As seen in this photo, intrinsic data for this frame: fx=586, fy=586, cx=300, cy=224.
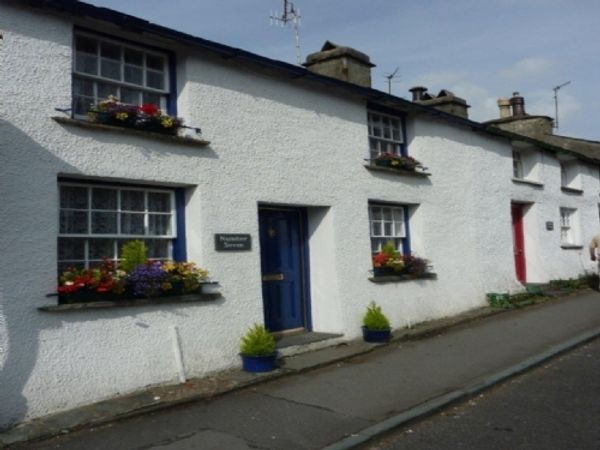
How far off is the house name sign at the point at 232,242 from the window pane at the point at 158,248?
2.13ft

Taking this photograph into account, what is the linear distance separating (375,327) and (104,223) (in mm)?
4643

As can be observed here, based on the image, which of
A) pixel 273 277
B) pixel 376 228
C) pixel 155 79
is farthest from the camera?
pixel 376 228

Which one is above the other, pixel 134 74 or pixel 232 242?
pixel 134 74

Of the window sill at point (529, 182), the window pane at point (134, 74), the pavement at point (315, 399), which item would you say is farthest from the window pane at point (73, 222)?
the window sill at point (529, 182)

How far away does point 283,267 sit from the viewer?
31.1 ft

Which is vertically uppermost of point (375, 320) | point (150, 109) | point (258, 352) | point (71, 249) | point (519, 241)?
point (150, 109)

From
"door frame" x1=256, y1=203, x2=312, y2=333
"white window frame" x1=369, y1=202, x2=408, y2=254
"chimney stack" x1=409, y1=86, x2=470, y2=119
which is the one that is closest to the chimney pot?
"chimney stack" x1=409, y1=86, x2=470, y2=119

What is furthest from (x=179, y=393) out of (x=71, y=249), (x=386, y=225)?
(x=386, y=225)

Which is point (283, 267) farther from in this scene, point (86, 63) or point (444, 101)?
point (444, 101)

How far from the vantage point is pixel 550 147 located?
1609 centimetres

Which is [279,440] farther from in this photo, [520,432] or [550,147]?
[550,147]

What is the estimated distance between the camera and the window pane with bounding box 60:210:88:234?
6.68m

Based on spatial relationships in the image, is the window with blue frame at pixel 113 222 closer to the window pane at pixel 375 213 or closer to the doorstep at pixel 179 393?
the doorstep at pixel 179 393

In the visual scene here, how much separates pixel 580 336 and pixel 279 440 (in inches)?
253
